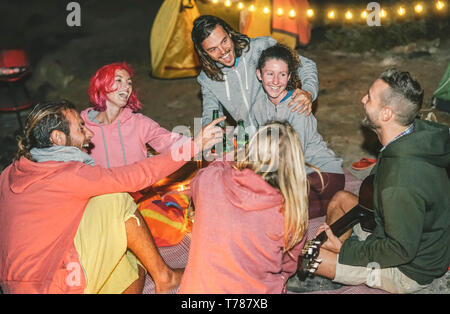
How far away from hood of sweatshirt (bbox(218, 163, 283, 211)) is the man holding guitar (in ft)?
2.49

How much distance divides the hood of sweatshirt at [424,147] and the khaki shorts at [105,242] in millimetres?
1995

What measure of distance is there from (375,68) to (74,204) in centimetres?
670

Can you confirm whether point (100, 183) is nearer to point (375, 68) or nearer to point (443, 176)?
point (443, 176)

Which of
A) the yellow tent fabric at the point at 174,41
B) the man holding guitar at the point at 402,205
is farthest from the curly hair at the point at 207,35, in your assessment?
the yellow tent fabric at the point at 174,41

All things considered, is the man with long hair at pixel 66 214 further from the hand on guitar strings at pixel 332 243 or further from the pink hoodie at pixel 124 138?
the hand on guitar strings at pixel 332 243

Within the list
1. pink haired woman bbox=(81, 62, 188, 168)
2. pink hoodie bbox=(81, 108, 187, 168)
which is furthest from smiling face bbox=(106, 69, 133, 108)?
pink hoodie bbox=(81, 108, 187, 168)

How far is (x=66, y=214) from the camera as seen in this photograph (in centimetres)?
277

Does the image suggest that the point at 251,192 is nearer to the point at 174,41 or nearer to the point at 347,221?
the point at 347,221

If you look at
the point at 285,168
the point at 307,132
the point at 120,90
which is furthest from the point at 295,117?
the point at 120,90

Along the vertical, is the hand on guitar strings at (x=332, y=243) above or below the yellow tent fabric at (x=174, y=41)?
below

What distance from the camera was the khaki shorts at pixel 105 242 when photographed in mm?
2822

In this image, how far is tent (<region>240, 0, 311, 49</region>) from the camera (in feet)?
24.6

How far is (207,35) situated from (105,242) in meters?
2.22
